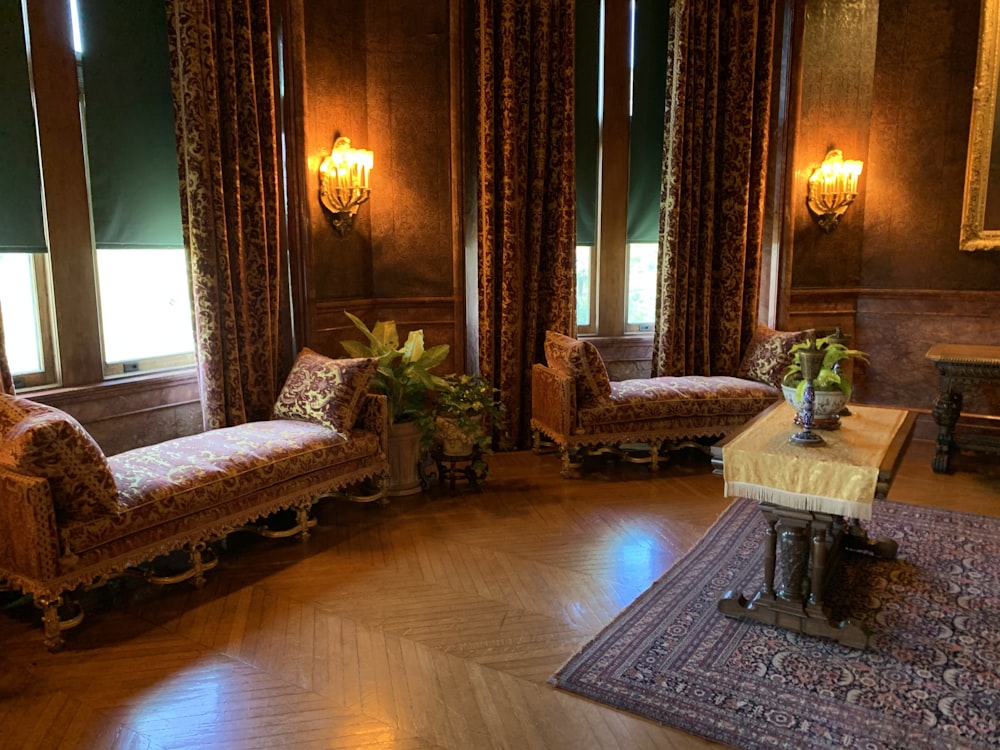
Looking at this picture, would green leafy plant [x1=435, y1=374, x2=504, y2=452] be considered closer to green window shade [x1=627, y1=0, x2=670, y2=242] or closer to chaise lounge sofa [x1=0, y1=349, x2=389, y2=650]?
chaise lounge sofa [x1=0, y1=349, x2=389, y2=650]

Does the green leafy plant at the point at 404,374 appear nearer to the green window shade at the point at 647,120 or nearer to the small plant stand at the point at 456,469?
the small plant stand at the point at 456,469

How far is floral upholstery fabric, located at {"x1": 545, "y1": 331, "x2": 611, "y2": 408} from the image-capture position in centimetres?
521

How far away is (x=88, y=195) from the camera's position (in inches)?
166

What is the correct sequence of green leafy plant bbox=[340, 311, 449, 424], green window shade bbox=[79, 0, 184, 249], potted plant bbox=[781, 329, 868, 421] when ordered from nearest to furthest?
potted plant bbox=[781, 329, 868, 421] < green window shade bbox=[79, 0, 184, 249] < green leafy plant bbox=[340, 311, 449, 424]

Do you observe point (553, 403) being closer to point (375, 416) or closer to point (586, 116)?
point (375, 416)

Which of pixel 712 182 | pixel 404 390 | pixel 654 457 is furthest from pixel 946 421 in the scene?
pixel 404 390

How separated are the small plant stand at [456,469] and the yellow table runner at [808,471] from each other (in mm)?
2035

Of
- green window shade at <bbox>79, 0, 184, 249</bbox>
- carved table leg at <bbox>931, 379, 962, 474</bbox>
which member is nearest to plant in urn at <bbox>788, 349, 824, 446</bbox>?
carved table leg at <bbox>931, 379, 962, 474</bbox>

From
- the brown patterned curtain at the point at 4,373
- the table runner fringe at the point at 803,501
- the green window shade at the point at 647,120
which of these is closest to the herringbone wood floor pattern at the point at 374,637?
the table runner fringe at the point at 803,501

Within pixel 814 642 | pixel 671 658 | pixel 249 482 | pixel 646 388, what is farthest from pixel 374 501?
pixel 814 642

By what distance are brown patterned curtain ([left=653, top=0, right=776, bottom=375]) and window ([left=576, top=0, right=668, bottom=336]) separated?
0.94ft

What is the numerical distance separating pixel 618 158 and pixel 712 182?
771 millimetres

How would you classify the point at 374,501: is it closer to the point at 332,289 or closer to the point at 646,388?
the point at 332,289

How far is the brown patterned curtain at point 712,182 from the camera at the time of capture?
5918 mm
